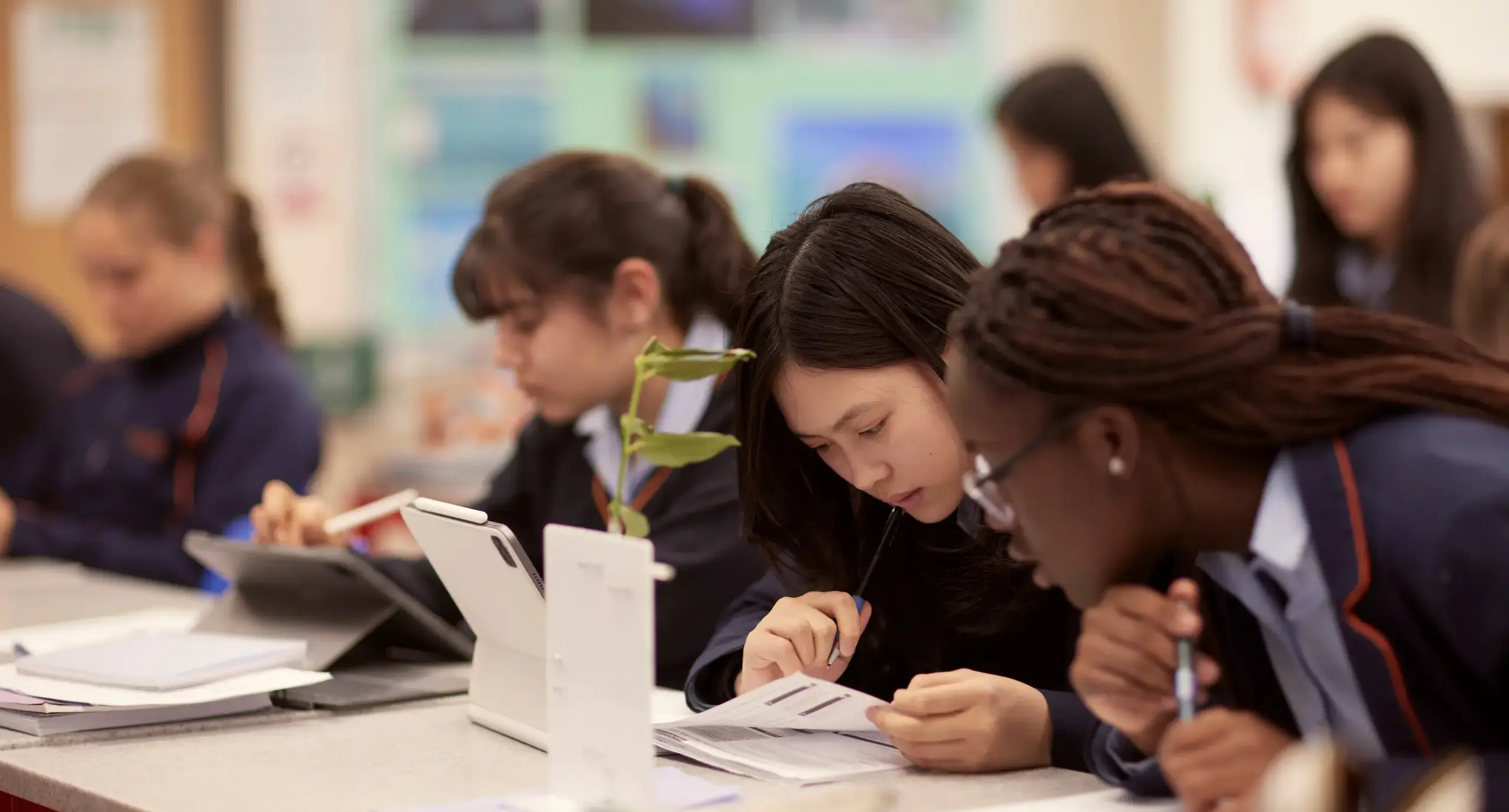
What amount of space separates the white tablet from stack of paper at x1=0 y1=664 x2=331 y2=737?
7.7 inches

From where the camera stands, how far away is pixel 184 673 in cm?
159

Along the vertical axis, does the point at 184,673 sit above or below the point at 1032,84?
below

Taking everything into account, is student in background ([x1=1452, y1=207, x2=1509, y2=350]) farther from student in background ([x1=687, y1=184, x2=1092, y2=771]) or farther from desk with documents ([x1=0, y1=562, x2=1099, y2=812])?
desk with documents ([x1=0, y1=562, x2=1099, y2=812])

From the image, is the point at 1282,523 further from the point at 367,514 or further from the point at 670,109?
the point at 670,109

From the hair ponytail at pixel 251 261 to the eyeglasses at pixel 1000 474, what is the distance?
2.16m

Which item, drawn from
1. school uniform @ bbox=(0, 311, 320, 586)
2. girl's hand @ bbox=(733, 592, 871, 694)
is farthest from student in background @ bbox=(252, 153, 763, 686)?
school uniform @ bbox=(0, 311, 320, 586)

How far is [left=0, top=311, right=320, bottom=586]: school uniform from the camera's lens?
2.75 metres

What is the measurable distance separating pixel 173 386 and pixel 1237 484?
231cm

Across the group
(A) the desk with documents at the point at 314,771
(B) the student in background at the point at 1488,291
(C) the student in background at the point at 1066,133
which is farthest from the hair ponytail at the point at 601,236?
(C) the student in background at the point at 1066,133

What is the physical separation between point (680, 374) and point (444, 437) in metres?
3.43

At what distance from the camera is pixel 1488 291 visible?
2297 mm

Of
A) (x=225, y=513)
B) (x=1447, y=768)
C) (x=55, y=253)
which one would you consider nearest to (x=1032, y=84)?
(x=225, y=513)

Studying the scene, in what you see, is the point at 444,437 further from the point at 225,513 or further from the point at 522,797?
the point at 522,797

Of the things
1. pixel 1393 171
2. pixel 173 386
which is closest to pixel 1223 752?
pixel 1393 171
